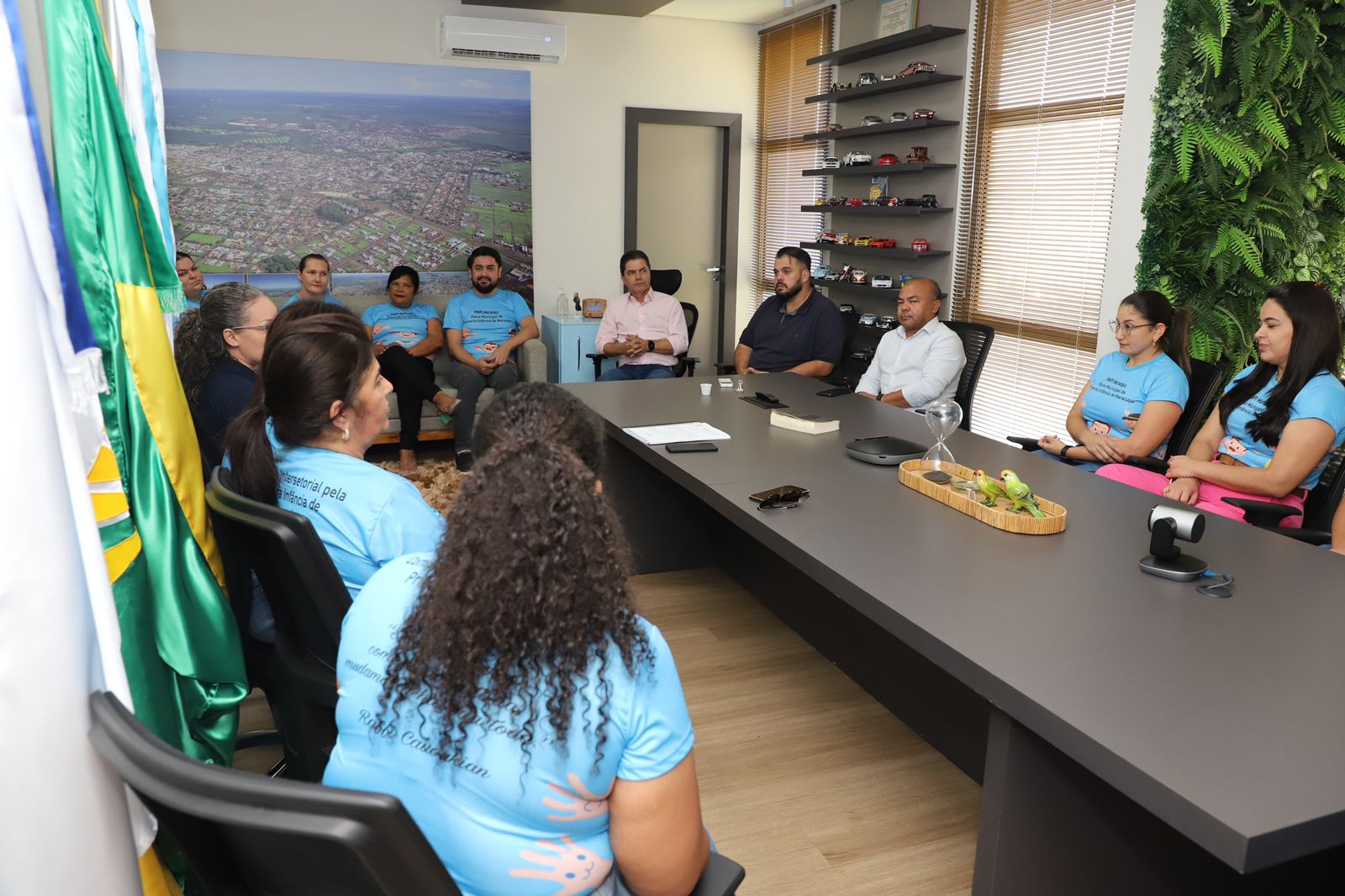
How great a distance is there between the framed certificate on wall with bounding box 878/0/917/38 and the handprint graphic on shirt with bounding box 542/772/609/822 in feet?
17.3

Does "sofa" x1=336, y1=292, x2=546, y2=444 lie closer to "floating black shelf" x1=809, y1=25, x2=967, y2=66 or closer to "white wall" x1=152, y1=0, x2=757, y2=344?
"white wall" x1=152, y1=0, x2=757, y2=344

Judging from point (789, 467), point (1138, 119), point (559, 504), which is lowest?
point (789, 467)

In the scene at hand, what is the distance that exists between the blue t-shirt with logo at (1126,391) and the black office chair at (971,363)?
0.60 m

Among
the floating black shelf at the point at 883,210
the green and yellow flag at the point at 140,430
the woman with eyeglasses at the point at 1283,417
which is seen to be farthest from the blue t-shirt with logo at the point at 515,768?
the floating black shelf at the point at 883,210

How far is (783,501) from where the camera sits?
229cm

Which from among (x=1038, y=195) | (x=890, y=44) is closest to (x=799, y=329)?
(x=1038, y=195)

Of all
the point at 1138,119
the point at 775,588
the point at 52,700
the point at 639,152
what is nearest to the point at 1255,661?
the point at 52,700

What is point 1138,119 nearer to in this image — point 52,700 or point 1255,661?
point 1255,661

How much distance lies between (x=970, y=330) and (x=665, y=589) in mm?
1857

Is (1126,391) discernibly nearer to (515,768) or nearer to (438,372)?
(515,768)

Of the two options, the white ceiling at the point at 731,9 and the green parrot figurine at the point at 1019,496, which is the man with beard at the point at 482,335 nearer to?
the white ceiling at the point at 731,9

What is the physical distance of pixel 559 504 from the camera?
1.03m

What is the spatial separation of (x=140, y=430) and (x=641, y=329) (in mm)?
4652

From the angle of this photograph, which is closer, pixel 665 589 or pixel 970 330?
pixel 665 589
